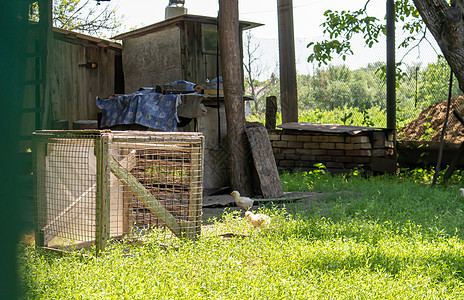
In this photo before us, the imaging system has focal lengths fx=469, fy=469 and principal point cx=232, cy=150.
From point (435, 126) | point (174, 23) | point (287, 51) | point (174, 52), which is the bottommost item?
point (435, 126)

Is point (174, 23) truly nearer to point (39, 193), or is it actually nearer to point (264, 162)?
point (264, 162)

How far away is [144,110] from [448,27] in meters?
4.92

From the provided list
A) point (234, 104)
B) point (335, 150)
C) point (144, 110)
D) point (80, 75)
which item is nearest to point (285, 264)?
point (234, 104)

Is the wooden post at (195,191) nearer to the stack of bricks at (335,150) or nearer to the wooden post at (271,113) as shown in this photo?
the stack of bricks at (335,150)

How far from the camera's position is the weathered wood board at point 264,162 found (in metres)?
7.38

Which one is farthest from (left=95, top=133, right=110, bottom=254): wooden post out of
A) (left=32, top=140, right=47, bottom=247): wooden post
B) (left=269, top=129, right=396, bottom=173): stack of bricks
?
(left=269, top=129, right=396, bottom=173): stack of bricks

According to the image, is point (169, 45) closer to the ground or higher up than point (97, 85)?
higher up

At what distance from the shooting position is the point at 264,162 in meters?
7.54

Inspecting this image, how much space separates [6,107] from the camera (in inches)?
18.3

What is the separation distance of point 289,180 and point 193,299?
6.23 m

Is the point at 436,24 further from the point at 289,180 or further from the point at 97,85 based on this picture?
the point at 97,85

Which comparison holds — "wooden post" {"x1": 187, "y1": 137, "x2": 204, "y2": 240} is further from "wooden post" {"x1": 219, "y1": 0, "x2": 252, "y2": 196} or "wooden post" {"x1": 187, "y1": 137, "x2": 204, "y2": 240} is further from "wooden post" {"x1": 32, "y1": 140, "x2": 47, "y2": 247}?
"wooden post" {"x1": 219, "y1": 0, "x2": 252, "y2": 196}

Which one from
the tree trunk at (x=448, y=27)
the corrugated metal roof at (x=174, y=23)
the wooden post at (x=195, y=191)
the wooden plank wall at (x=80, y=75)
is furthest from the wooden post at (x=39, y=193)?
the corrugated metal roof at (x=174, y=23)

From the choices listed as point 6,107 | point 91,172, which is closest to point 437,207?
point 91,172
